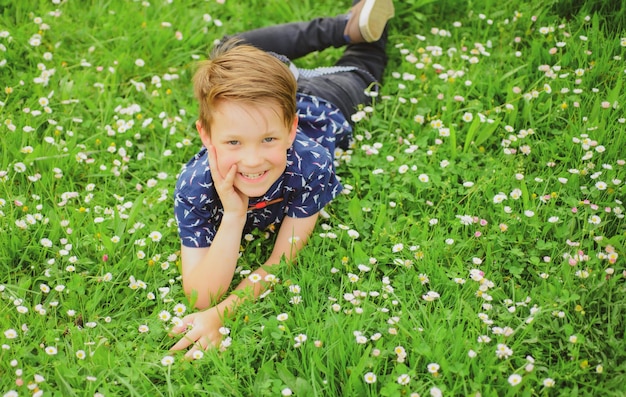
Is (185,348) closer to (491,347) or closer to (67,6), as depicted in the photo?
(491,347)

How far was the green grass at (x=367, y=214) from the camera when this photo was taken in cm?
276

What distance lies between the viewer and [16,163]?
12.1ft

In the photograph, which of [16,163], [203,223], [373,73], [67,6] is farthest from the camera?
[67,6]

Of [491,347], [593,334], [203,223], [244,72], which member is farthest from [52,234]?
[593,334]

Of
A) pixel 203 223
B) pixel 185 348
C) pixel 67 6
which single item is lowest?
pixel 185 348

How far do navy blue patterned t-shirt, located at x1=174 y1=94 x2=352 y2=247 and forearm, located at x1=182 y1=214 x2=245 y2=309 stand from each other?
14cm

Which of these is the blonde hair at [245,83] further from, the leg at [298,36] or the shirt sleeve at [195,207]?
the leg at [298,36]

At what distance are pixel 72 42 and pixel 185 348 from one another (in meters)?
2.67

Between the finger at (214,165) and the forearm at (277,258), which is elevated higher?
the finger at (214,165)

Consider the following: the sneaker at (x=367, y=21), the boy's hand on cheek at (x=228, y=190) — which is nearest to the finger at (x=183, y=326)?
the boy's hand on cheek at (x=228, y=190)

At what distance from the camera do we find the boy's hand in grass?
9.55 feet

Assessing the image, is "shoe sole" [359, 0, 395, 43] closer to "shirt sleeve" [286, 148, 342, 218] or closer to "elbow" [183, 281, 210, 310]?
"shirt sleeve" [286, 148, 342, 218]

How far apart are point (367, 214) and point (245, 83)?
1094mm

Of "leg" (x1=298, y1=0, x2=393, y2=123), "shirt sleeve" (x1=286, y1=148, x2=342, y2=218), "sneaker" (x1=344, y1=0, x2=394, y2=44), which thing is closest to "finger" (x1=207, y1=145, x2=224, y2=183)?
"shirt sleeve" (x1=286, y1=148, x2=342, y2=218)
